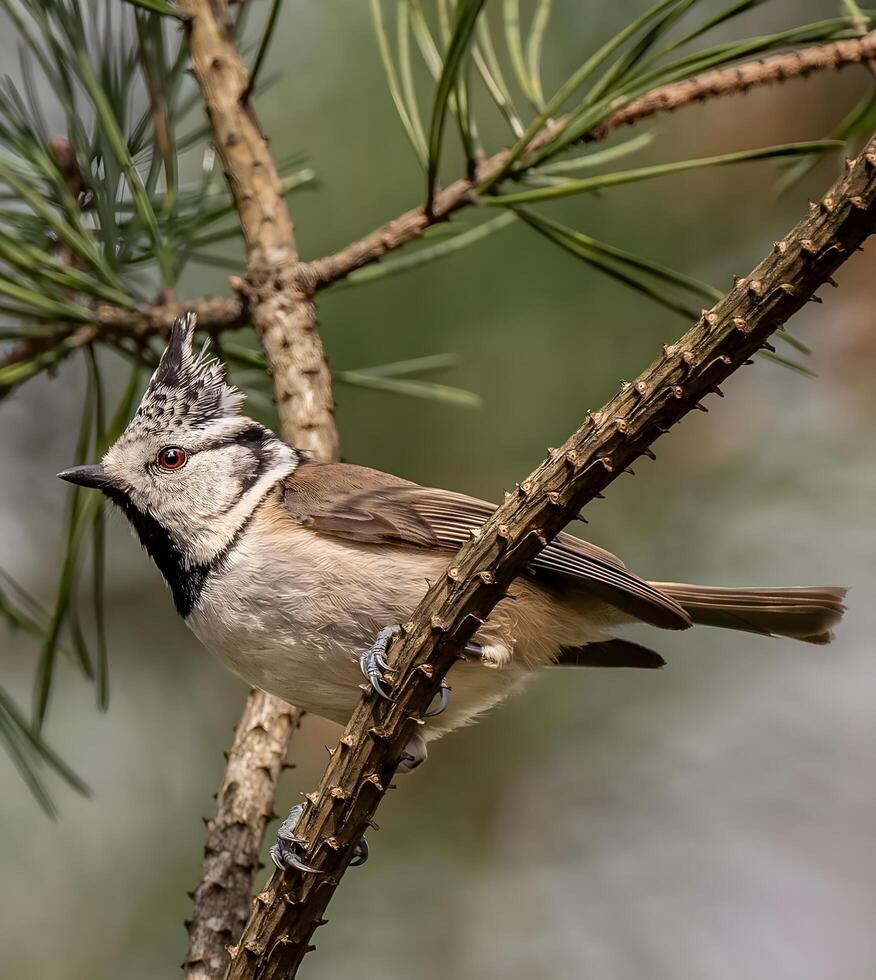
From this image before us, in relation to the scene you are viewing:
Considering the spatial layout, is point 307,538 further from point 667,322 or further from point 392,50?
point 392,50

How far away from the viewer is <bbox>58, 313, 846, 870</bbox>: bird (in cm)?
217

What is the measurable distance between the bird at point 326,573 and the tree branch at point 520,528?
1.06 feet

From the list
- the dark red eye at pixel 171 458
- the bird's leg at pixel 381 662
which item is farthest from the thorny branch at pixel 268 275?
the bird's leg at pixel 381 662

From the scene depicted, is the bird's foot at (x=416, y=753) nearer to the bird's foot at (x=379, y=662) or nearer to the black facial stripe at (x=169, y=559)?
the bird's foot at (x=379, y=662)

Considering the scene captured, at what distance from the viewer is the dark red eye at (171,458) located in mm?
2551

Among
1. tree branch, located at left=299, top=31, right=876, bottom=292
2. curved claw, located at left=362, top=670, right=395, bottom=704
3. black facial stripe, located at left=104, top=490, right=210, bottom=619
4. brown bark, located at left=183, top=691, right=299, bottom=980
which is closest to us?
curved claw, located at left=362, top=670, right=395, bottom=704

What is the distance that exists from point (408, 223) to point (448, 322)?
930 millimetres

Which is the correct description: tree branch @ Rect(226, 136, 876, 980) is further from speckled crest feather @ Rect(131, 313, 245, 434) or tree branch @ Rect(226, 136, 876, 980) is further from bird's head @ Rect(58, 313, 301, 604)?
speckled crest feather @ Rect(131, 313, 245, 434)

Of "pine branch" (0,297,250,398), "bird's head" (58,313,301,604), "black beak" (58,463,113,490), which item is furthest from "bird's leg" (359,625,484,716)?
"pine branch" (0,297,250,398)

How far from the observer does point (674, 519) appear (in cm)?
319

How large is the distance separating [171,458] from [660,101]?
130 cm

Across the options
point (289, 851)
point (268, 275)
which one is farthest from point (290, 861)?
point (268, 275)

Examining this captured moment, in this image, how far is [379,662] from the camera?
1.75 m

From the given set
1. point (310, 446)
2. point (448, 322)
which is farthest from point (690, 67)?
point (448, 322)
